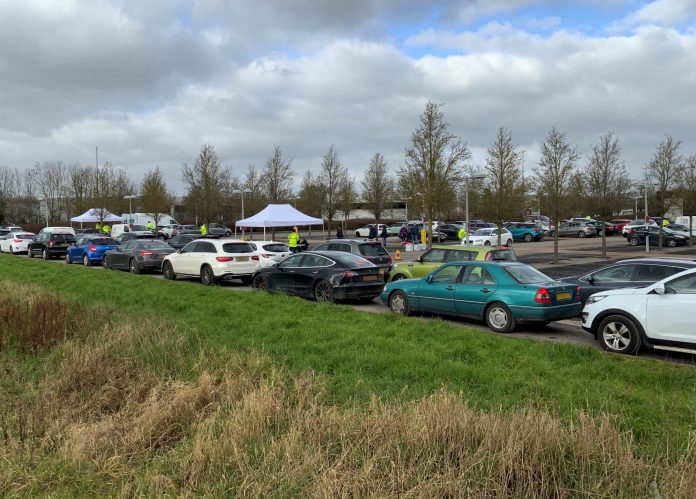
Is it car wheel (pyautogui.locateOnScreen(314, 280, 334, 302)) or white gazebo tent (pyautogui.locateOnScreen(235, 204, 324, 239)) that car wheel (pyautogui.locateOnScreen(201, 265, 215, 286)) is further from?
white gazebo tent (pyautogui.locateOnScreen(235, 204, 324, 239))

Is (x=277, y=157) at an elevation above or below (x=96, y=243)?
above

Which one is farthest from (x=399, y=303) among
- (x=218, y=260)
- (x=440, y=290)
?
(x=218, y=260)

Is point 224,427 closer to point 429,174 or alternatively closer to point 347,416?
point 347,416

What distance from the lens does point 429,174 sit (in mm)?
28125

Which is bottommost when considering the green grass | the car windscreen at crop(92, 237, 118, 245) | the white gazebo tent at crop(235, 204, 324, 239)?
the green grass

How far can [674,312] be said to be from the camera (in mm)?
8078

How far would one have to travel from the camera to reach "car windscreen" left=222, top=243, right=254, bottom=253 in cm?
1911

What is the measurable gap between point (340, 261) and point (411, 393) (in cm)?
861

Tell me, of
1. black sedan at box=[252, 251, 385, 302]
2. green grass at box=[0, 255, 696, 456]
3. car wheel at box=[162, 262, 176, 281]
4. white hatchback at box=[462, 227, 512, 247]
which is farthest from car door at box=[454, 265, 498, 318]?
white hatchback at box=[462, 227, 512, 247]

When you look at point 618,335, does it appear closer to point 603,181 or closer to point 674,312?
point 674,312

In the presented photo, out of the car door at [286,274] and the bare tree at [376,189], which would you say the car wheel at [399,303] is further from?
the bare tree at [376,189]

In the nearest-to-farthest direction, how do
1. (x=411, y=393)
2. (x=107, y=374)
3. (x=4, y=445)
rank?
(x=4, y=445), (x=411, y=393), (x=107, y=374)

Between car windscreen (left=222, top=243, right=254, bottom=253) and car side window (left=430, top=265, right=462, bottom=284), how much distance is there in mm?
9138

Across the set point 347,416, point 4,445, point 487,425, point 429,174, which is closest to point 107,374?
point 4,445
